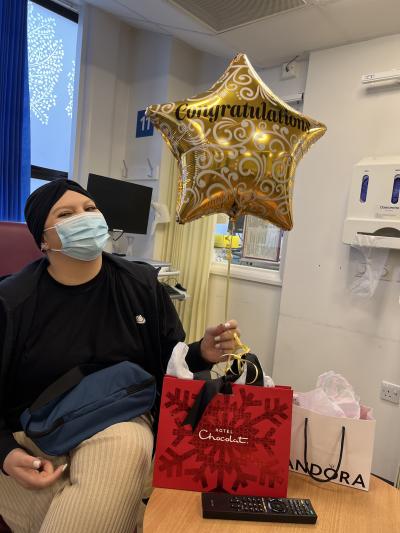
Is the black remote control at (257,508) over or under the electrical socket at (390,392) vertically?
over

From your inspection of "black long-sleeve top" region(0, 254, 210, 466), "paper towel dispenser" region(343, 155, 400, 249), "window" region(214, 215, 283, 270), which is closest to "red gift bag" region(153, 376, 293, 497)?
"black long-sleeve top" region(0, 254, 210, 466)

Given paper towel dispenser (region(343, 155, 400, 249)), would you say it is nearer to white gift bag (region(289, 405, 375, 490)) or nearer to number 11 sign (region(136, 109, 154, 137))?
white gift bag (region(289, 405, 375, 490))

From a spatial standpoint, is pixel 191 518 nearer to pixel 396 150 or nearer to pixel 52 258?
pixel 52 258

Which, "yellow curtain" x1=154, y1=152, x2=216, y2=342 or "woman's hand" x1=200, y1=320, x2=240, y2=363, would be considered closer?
"woman's hand" x1=200, y1=320, x2=240, y2=363

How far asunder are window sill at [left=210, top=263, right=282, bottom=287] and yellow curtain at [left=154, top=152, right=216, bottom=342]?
0.11 m

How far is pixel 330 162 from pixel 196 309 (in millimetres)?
1446

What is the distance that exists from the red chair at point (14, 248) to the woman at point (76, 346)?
0.33 meters

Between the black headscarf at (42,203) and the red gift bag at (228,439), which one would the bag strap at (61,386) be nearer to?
the red gift bag at (228,439)

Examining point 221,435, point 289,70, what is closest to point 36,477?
point 221,435

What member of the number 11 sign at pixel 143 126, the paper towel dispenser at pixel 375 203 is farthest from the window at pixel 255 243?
the number 11 sign at pixel 143 126

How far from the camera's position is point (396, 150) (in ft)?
6.92

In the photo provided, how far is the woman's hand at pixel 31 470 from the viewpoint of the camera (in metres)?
0.89

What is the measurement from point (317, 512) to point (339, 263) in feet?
5.49

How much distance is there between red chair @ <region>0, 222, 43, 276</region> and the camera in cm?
148
